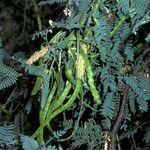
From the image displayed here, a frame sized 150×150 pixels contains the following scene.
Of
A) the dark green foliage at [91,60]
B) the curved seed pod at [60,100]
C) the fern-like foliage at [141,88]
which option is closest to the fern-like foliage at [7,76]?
the dark green foliage at [91,60]

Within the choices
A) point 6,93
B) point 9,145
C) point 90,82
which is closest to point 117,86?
point 90,82

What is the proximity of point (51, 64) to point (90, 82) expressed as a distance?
0.15 meters

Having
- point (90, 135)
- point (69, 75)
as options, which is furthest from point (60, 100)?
point (90, 135)

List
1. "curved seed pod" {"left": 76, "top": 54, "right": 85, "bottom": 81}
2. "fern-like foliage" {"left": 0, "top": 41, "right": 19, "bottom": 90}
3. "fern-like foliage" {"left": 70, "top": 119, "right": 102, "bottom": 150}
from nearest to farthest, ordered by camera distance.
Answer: "curved seed pod" {"left": 76, "top": 54, "right": 85, "bottom": 81}, "fern-like foliage" {"left": 0, "top": 41, "right": 19, "bottom": 90}, "fern-like foliage" {"left": 70, "top": 119, "right": 102, "bottom": 150}

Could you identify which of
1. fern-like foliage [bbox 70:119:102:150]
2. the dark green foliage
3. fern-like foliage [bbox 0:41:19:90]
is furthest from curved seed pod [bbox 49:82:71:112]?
fern-like foliage [bbox 70:119:102:150]

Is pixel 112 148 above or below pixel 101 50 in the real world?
below

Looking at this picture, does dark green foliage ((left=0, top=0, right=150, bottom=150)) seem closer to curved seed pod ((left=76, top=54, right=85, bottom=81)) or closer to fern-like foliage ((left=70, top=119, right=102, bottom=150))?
curved seed pod ((left=76, top=54, right=85, bottom=81))

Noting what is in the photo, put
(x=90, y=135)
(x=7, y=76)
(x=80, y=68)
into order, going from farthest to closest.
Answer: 1. (x=90, y=135)
2. (x=7, y=76)
3. (x=80, y=68)

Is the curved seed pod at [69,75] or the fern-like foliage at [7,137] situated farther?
the fern-like foliage at [7,137]

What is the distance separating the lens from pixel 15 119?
5.58 feet

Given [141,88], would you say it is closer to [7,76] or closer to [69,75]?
[69,75]

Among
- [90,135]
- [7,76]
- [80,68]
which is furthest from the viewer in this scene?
[90,135]

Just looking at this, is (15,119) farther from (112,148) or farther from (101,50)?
(101,50)

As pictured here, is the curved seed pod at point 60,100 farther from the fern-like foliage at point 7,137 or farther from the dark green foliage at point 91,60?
the fern-like foliage at point 7,137
